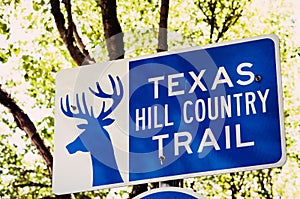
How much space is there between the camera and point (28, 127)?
618 cm

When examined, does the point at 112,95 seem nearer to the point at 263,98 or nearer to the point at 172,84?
→ the point at 172,84

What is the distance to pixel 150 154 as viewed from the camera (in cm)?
178

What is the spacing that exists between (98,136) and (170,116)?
22 centimetres

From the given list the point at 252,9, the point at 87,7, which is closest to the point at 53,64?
the point at 87,7

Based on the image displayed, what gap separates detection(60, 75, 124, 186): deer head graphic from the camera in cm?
180

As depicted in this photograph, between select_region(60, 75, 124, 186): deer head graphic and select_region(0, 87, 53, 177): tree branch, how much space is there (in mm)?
4190

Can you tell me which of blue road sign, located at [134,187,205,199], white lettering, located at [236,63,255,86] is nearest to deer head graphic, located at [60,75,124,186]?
blue road sign, located at [134,187,205,199]

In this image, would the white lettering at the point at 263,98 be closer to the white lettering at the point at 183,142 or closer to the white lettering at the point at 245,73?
the white lettering at the point at 245,73

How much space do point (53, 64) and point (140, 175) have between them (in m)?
7.18

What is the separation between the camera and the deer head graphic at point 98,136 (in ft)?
5.91

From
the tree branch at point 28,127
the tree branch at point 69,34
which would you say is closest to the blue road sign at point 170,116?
the tree branch at point 69,34

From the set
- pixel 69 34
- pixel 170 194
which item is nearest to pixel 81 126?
pixel 170 194

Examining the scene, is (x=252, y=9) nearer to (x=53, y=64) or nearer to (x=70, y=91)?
(x=53, y=64)

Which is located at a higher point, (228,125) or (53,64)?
(53,64)
